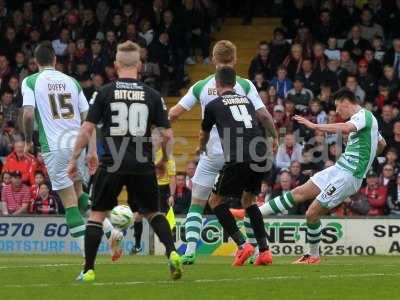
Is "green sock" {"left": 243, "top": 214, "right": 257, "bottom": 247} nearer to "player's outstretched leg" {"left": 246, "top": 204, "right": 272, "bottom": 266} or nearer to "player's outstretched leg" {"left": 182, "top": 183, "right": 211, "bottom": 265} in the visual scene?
"player's outstretched leg" {"left": 182, "top": 183, "right": 211, "bottom": 265}

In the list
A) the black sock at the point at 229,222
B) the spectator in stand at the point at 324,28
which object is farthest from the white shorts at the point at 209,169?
the spectator in stand at the point at 324,28

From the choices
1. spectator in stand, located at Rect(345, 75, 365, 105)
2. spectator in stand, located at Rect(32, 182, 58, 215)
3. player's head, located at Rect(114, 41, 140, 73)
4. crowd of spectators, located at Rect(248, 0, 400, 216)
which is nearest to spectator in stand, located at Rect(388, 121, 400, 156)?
crowd of spectators, located at Rect(248, 0, 400, 216)

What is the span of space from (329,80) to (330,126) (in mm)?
10911

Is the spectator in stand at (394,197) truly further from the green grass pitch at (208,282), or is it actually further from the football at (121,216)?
the football at (121,216)

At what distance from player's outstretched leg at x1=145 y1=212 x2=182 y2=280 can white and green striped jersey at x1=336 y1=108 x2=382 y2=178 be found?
399cm

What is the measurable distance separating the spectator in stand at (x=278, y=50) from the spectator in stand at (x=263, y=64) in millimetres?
99

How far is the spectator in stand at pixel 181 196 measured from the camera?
22859 millimetres

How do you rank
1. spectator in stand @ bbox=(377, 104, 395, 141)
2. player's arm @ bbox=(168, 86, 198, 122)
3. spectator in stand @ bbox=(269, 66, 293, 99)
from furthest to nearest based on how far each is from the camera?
spectator in stand @ bbox=(269, 66, 293, 99) < spectator in stand @ bbox=(377, 104, 395, 141) < player's arm @ bbox=(168, 86, 198, 122)

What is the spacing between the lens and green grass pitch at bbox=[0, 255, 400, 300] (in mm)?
11328

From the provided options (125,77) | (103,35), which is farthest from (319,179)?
(103,35)

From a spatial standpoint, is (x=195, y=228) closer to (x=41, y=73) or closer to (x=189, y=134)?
(x=41, y=73)

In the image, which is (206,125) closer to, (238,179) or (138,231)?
(238,179)

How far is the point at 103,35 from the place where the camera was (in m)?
28.7

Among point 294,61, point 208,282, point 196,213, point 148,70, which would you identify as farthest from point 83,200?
point 148,70
